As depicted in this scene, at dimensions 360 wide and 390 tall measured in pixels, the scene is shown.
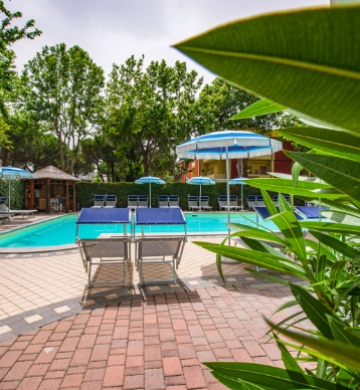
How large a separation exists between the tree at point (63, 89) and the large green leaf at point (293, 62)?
1105 inches

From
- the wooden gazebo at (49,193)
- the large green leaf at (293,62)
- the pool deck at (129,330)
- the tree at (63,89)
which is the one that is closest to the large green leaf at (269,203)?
the large green leaf at (293,62)

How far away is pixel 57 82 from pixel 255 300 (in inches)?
1041

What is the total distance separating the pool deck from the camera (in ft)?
7.63

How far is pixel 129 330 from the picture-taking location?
119 inches

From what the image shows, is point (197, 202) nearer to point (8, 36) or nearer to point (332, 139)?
point (8, 36)

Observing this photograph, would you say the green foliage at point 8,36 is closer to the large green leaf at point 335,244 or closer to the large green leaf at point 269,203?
the large green leaf at point 269,203

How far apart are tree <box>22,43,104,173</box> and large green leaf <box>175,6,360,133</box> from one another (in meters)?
28.1

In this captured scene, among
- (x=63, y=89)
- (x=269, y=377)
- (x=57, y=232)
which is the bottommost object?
(x=57, y=232)

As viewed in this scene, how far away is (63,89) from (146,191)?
12.7 m

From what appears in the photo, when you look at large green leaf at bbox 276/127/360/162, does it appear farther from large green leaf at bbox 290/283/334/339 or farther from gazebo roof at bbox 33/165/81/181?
gazebo roof at bbox 33/165/81/181

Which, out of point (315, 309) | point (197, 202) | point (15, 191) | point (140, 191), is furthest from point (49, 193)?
point (315, 309)

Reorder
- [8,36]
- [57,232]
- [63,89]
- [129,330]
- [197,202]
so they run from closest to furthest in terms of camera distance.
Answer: [129,330] → [8,36] → [57,232] → [197,202] → [63,89]

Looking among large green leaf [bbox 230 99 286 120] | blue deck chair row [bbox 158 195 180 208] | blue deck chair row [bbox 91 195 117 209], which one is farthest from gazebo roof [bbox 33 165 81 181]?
large green leaf [bbox 230 99 286 120]

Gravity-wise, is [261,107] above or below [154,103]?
below
